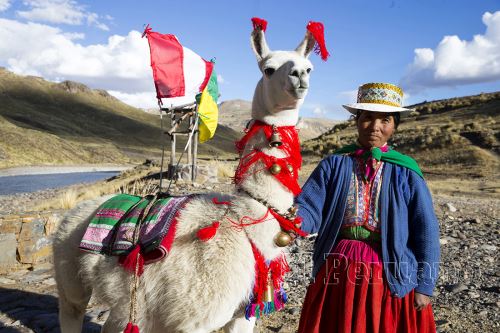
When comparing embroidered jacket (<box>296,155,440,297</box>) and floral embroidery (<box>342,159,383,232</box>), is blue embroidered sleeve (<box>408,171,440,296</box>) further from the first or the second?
floral embroidery (<box>342,159,383,232</box>)

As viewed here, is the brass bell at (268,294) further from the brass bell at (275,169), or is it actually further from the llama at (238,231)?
the brass bell at (275,169)

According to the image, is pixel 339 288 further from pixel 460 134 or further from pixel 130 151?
pixel 130 151

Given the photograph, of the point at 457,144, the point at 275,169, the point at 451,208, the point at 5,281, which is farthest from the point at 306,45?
the point at 457,144

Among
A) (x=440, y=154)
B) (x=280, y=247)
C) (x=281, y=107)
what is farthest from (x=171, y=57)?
(x=440, y=154)

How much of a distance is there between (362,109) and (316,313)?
3.61 ft

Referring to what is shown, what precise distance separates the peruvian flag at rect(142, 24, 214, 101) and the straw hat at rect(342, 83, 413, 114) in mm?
1250

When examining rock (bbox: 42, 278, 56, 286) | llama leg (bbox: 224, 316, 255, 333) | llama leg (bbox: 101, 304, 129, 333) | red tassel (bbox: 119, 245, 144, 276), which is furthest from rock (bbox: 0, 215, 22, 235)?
llama leg (bbox: 224, 316, 255, 333)

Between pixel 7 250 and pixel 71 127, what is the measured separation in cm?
9143

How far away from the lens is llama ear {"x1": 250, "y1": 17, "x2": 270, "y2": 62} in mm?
2455

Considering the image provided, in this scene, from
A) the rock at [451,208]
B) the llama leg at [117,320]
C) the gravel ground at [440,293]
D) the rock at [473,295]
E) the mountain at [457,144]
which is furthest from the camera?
the mountain at [457,144]

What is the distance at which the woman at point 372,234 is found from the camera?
7.45 feet

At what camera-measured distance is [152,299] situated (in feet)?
8.00

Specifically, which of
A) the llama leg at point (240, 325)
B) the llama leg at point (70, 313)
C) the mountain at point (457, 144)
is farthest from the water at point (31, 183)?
the llama leg at point (240, 325)

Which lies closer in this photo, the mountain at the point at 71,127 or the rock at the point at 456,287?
the rock at the point at 456,287
